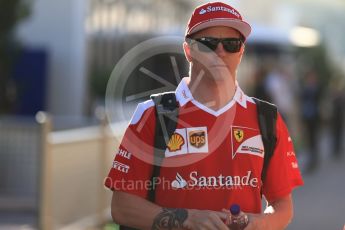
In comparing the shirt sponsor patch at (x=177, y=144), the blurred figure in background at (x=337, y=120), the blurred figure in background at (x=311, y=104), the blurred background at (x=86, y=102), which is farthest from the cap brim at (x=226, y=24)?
the blurred figure in background at (x=337, y=120)

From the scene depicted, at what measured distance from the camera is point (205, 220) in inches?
135

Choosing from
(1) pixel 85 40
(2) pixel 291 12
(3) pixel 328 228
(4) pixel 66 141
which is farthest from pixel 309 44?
(2) pixel 291 12

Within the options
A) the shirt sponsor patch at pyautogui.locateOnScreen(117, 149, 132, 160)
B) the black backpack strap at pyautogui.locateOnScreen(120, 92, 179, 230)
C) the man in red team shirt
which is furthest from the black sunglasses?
the shirt sponsor patch at pyautogui.locateOnScreen(117, 149, 132, 160)

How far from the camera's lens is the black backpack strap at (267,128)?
3.70 metres

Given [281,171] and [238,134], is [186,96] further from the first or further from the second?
[281,171]

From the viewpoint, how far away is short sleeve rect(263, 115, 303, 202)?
12.3 ft

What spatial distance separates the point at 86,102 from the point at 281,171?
828 inches

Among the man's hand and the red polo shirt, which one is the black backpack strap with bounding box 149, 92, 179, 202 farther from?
the man's hand

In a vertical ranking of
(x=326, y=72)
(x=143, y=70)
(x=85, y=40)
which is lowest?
(x=326, y=72)

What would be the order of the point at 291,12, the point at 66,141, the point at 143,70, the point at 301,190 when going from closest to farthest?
1. the point at 143,70
2. the point at 66,141
3. the point at 301,190
4. the point at 291,12

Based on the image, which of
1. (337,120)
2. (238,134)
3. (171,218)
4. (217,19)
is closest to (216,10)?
(217,19)

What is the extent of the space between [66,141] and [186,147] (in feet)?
20.0

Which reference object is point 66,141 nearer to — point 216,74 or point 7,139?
point 7,139

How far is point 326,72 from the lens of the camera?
4712 cm
